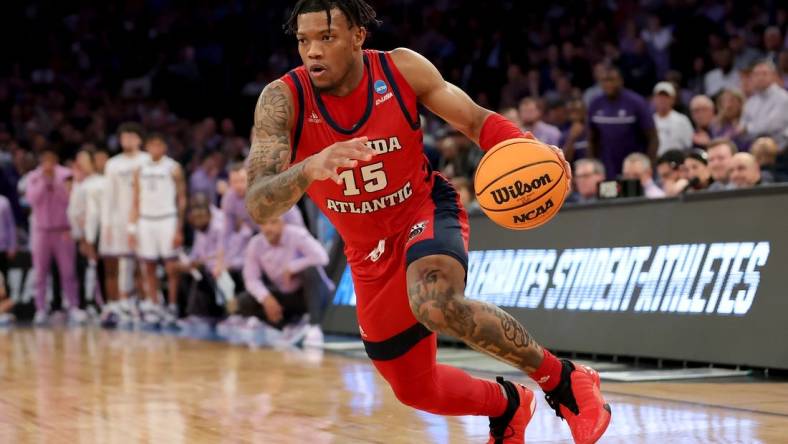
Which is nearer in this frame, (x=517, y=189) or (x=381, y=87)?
(x=517, y=189)

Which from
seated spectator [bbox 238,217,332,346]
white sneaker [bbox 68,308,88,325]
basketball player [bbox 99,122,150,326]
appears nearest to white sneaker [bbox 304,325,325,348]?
seated spectator [bbox 238,217,332,346]

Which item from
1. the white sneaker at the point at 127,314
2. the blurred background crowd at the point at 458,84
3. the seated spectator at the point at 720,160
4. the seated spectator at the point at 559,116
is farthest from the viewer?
the white sneaker at the point at 127,314

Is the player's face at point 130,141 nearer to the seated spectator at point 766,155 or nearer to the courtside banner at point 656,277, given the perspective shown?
→ the courtside banner at point 656,277

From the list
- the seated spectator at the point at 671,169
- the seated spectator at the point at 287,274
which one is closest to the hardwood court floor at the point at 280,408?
the seated spectator at the point at 287,274

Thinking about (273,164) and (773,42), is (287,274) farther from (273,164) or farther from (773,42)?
(273,164)

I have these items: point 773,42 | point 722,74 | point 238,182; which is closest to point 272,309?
point 238,182

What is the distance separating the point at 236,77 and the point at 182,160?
4512 millimetres

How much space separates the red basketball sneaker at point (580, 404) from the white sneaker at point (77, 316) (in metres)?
12.7

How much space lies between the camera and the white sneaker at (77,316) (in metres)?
16.7

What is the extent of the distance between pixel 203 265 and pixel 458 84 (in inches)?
249

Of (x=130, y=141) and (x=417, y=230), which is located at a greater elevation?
(x=130, y=141)

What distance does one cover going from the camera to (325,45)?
16.2 feet

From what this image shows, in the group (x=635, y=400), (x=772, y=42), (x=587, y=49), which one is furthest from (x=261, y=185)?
(x=587, y=49)

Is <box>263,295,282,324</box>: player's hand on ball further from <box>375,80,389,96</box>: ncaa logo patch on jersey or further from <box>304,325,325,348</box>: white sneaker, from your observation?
<box>375,80,389,96</box>: ncaa logo patch on jersey
